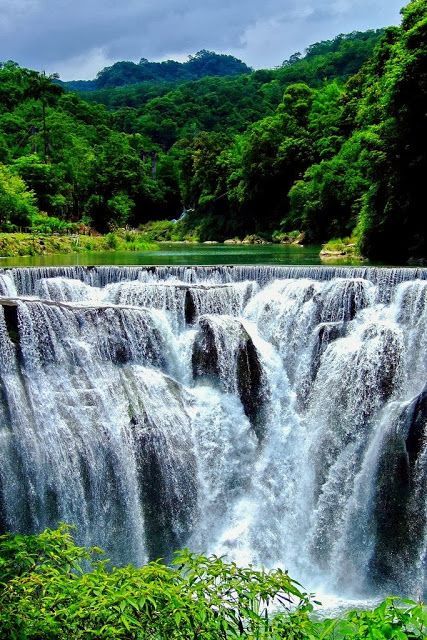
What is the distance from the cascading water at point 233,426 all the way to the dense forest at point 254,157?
8615mm

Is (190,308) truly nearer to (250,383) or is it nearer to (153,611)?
(250,383)

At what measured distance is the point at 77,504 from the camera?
1076 cm

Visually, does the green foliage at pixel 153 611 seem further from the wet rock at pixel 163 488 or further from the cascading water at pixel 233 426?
the wet rock at pixel 163 488

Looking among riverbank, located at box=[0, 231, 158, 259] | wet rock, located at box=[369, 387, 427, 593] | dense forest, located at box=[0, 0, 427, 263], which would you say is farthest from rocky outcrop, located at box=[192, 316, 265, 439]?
riverbank, located at box=[0, 231, 158, 259]

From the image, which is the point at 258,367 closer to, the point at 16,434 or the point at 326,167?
the point at 16,434

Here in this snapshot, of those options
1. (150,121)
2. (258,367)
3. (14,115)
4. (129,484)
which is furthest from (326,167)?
(150,121)

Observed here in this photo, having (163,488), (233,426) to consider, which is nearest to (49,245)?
(233,426)

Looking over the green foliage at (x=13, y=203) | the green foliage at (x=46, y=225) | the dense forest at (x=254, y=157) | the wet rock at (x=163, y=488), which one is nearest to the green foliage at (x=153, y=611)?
the wet rock at (x=163, y=488)

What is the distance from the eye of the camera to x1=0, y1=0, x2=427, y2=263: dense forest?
22.0m

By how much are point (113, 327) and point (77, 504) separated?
372 centimetres

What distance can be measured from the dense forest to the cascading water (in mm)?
8615

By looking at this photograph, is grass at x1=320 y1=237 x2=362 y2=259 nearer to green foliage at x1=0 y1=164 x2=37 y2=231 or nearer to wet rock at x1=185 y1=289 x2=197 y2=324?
wet rock at x1=185 y1=289 x2=197 y2=324

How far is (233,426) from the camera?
12.8 m

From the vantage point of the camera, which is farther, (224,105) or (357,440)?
(224,105)
